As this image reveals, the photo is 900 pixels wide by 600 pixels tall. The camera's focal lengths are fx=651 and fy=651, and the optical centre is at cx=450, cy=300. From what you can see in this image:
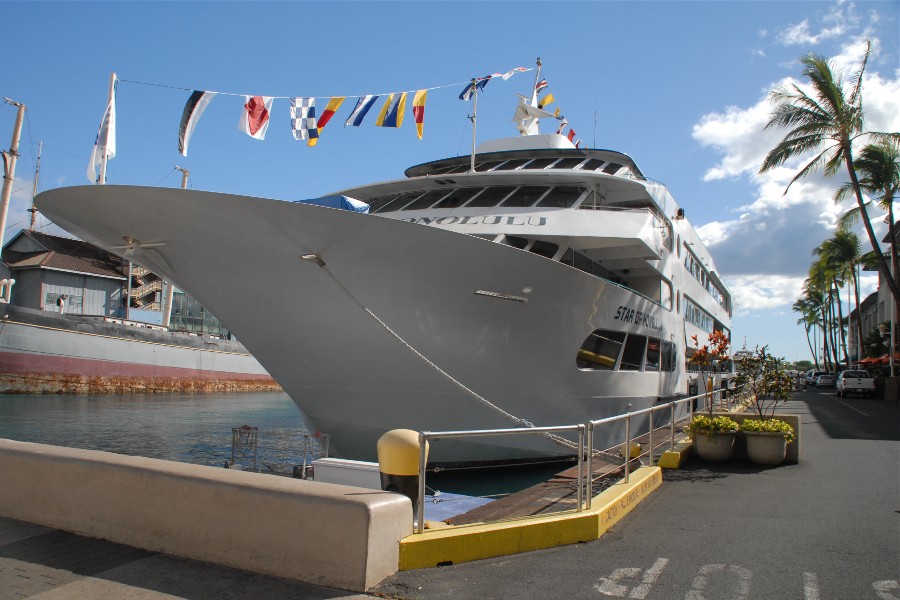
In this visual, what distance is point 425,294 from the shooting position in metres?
8.64

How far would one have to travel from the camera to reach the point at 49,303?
44906mm

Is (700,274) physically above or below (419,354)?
above

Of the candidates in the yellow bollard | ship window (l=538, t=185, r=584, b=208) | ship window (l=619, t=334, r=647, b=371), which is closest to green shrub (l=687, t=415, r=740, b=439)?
ship window (l=619, t=334, r=647, b=371)

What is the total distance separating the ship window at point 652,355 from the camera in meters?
12.9

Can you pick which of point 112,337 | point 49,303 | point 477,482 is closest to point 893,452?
point 477,482

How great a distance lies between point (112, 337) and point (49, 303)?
47.0 feet

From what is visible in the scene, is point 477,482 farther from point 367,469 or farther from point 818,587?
point 818,587

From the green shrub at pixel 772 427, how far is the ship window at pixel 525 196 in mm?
5227

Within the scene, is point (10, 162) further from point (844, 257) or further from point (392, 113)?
point (844, 257)

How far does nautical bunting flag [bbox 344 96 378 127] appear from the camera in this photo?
1169 cm

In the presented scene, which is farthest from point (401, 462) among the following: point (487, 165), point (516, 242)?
point (487, 165)

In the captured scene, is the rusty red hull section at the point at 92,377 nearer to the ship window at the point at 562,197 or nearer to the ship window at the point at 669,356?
the ship window at the point at 669,356

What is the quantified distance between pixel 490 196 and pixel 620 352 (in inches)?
145

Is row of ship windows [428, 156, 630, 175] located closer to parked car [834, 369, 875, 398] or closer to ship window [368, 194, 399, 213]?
ship window [368, 194, 399, 213]
